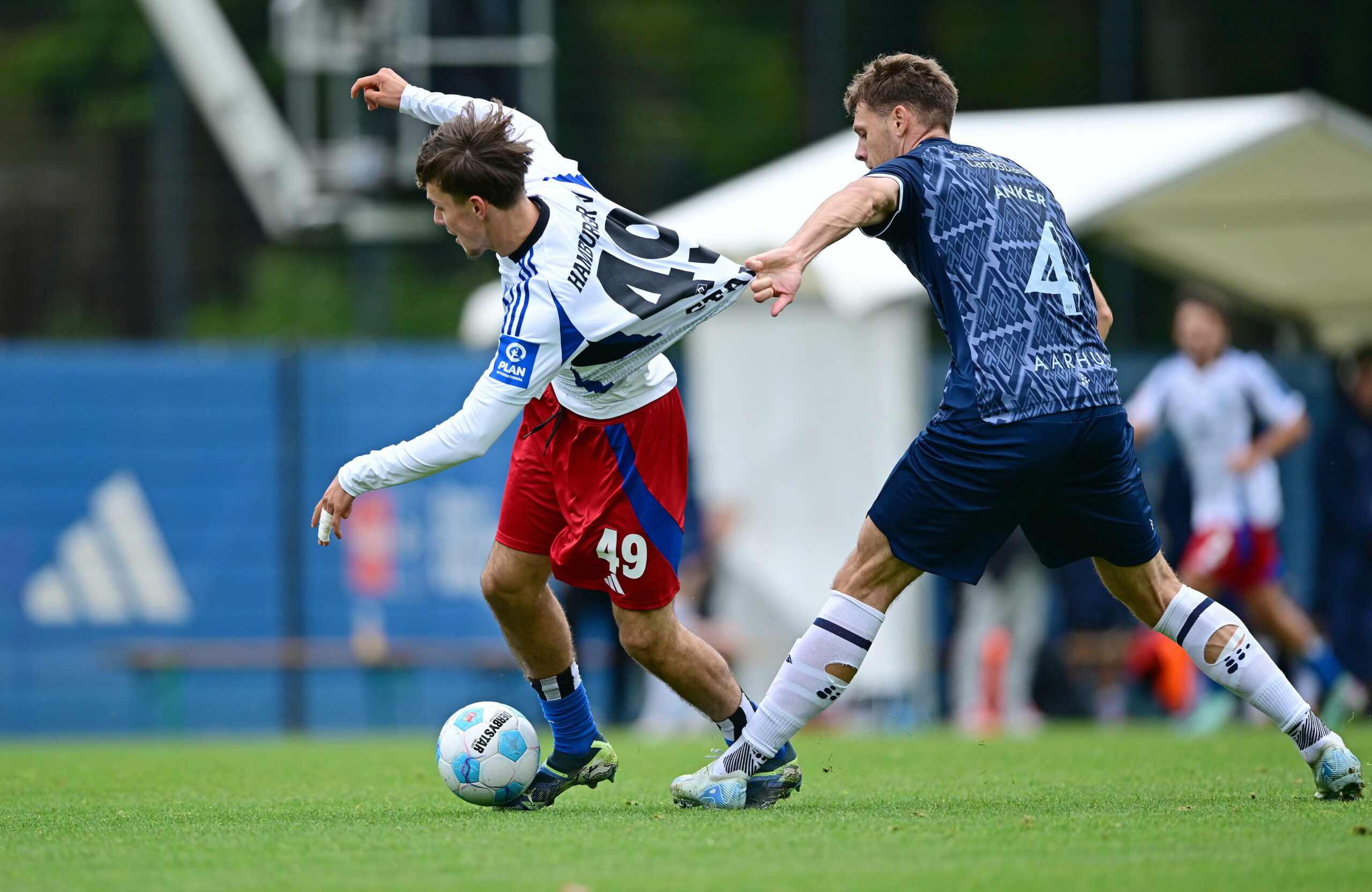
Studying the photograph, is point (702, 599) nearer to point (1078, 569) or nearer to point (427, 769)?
point (1078, 569)

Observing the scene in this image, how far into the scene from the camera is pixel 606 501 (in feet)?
18.3

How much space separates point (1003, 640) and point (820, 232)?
7596 mm

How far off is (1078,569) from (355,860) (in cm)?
847

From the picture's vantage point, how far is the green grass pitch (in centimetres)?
420

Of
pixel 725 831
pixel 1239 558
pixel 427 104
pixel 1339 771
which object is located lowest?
pixel 1239 558

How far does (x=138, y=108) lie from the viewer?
1861cm

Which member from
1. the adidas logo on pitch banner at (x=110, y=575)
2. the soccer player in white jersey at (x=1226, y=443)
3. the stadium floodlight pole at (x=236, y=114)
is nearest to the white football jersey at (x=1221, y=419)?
the soccer player in white jersey at (x=1226, y=443)

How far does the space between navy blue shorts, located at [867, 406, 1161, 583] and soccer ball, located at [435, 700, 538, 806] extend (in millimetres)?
1376

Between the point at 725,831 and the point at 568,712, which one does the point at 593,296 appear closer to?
the point at 568,712

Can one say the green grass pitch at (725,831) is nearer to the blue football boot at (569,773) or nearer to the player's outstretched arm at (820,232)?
the blue football boot at (569,773)

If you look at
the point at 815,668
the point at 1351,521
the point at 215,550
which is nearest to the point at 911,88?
the point at 815,668

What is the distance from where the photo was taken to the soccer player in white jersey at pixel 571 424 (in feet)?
17.0

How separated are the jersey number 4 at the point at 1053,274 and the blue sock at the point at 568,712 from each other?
1.93 metres

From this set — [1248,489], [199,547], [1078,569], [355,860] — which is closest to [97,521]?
[199,547]
